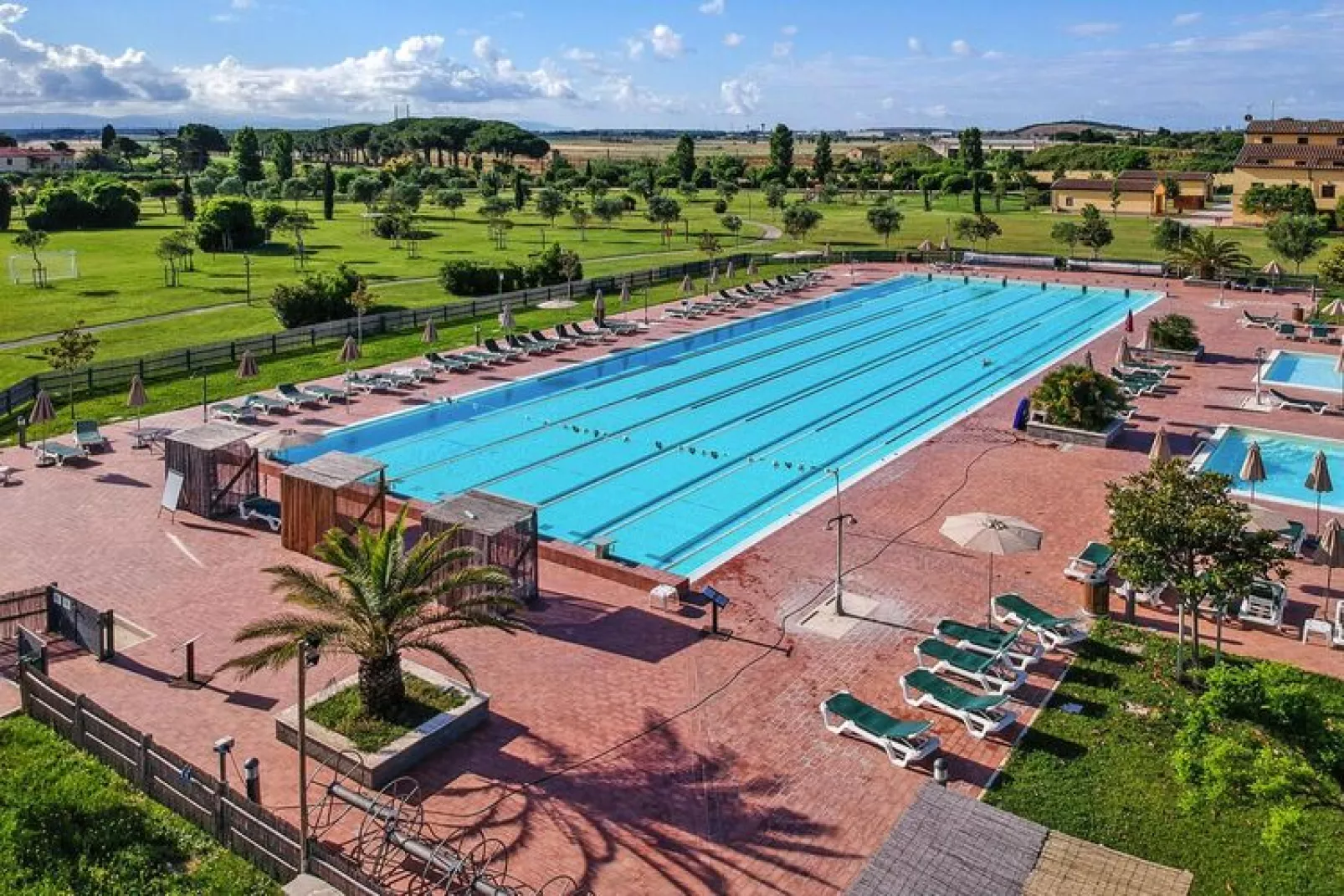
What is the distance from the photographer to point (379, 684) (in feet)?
40.7

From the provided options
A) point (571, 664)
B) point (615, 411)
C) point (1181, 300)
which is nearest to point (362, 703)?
point (571, 664)

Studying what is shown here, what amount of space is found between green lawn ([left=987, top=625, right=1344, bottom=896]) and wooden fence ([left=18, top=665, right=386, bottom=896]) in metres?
6.81

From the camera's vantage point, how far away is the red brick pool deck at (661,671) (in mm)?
10867

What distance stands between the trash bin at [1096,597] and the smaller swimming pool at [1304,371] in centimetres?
1879

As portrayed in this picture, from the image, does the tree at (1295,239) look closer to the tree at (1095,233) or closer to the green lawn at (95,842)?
the tree at (1095,233)

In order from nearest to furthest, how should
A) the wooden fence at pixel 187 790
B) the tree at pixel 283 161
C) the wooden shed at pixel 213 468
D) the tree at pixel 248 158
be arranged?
the wooden fence at pixel 187 790 < the wooden shed at pixel 213 468 < the tree at pixel 248 158 < the tree at pixel 283 161

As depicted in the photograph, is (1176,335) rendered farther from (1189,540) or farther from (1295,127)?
(1295,127)

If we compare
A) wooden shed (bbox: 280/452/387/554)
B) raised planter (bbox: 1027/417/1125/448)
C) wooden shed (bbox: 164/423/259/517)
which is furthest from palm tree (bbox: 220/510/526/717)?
raised planter (bbox: 1027/417/1125/448)

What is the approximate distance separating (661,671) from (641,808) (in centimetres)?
311

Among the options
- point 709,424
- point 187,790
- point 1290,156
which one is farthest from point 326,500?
point 1290,156

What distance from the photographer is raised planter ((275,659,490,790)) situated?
11.5 metres

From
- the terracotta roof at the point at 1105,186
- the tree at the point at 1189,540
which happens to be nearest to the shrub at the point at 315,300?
the tree at the point at 1189,540

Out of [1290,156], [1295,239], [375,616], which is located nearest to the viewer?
[375,616]

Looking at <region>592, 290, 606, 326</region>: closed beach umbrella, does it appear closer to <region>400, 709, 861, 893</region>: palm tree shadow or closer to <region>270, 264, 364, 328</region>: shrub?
<region>270, 264, 364, 328</region>: shrub
